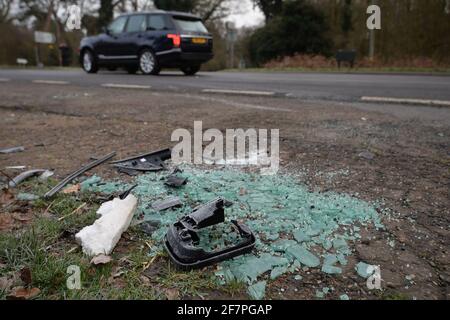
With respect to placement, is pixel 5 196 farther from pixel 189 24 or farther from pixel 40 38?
pixel 40 38

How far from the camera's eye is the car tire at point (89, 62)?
12.5 meters

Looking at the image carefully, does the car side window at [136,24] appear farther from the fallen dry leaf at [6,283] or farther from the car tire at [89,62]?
the fallen dry leaf at [6,283]

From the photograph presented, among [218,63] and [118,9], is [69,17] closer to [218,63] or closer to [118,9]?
[118,9]

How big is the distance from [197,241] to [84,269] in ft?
1.52

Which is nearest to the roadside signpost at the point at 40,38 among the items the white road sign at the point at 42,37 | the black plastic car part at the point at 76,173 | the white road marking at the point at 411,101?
the white road sign at the point at 42,37

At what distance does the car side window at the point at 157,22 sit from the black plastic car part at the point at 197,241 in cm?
975

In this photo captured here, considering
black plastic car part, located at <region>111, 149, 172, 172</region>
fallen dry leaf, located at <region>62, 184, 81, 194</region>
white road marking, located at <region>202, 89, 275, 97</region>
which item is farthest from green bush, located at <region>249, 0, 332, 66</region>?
fallen dry leaf, located at <region>62, 184, 81, 194</region>

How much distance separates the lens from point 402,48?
61.4 feet

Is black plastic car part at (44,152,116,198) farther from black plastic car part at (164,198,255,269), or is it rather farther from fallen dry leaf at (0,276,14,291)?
black plastic car part at (164,198,255,269)

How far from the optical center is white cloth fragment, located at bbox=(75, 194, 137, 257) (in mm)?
1599

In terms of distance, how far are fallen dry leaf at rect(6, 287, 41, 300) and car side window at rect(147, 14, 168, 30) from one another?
10051 millimetres

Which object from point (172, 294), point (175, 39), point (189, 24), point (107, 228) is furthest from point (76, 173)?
point (189, 24)

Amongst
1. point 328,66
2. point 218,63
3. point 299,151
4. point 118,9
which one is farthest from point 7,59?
point 299,151

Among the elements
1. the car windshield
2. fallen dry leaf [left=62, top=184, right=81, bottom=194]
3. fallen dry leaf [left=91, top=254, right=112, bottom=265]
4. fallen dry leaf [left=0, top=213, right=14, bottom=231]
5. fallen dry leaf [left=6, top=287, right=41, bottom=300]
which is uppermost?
the car windshield
